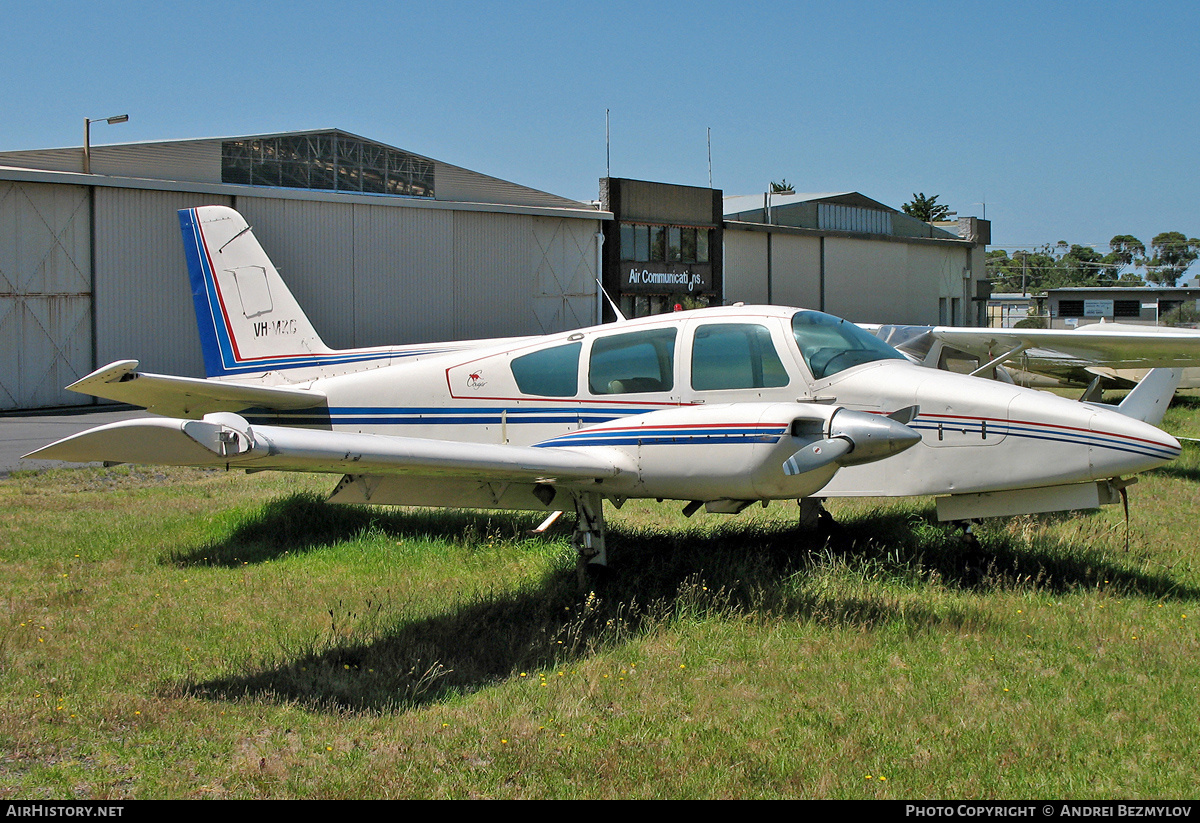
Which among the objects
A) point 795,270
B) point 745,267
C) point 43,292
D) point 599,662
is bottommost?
point 599,662

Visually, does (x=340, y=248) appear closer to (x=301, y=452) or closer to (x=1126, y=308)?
(x=301, y=452)

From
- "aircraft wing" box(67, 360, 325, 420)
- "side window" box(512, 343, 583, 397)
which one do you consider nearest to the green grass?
"aircraft wing" box(67, 360, 325, 420)

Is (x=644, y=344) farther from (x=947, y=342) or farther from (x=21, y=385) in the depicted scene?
(x=21, y=385)

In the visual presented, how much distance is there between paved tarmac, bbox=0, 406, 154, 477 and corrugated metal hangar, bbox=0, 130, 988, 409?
34.9 inches

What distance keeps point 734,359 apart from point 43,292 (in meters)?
20.9

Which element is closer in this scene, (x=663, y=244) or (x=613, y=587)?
(x=613, y=587)

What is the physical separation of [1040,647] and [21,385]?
23485 millimetres

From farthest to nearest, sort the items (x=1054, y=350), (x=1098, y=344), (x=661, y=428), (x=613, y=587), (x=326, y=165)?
(x=326, y=165)
(x=1054, y=350)
(x=1098, y=344)
(x=613, y=587)
(x=661, y=428)

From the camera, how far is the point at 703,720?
212 inches

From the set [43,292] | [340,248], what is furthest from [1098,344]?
[43,292]

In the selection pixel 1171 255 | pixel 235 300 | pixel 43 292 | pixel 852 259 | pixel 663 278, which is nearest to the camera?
pixel 235 300

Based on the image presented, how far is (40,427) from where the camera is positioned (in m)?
19.6

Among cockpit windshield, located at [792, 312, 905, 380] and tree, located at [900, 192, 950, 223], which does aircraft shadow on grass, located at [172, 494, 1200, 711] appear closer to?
cockpit windshield, located at [792, 312, 905, 380]
